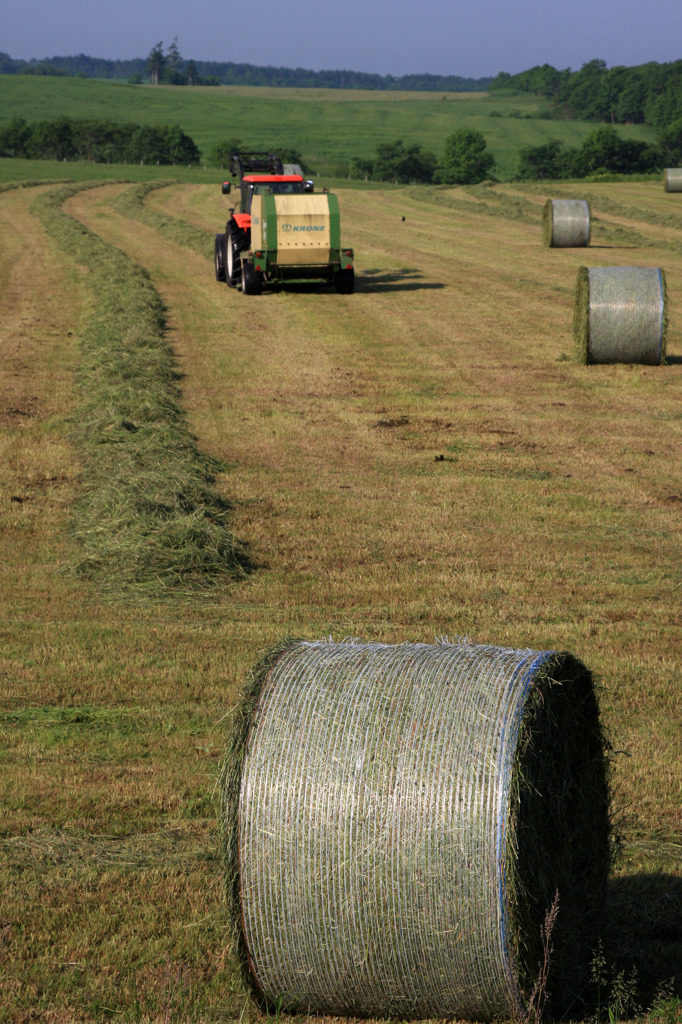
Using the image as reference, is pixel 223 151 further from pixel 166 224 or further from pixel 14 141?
pixel 166 224

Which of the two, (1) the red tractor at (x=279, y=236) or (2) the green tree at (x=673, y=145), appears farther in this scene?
(2) the green tree at (x=673, y=145)

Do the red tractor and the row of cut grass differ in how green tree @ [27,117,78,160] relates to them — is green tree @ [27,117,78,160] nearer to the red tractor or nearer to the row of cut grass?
the red tractor

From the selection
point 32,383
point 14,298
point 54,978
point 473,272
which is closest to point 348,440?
point 32,383

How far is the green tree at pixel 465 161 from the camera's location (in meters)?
97.8

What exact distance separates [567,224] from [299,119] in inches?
4166

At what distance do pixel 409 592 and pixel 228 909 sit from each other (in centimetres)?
538

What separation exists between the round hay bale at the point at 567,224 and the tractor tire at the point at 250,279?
12054 millimetres

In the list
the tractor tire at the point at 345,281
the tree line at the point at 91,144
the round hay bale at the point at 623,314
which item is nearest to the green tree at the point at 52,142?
the tree line at the point at 91,144

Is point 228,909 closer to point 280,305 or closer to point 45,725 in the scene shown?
point 45,725

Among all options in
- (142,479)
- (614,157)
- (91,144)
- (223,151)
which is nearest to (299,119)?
(91,144)

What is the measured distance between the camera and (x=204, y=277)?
28.7 metres

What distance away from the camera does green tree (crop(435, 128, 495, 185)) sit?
97.8 m

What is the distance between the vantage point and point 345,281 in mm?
26234

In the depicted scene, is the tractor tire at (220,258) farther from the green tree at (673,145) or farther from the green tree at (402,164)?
the green tree at (673,145)
